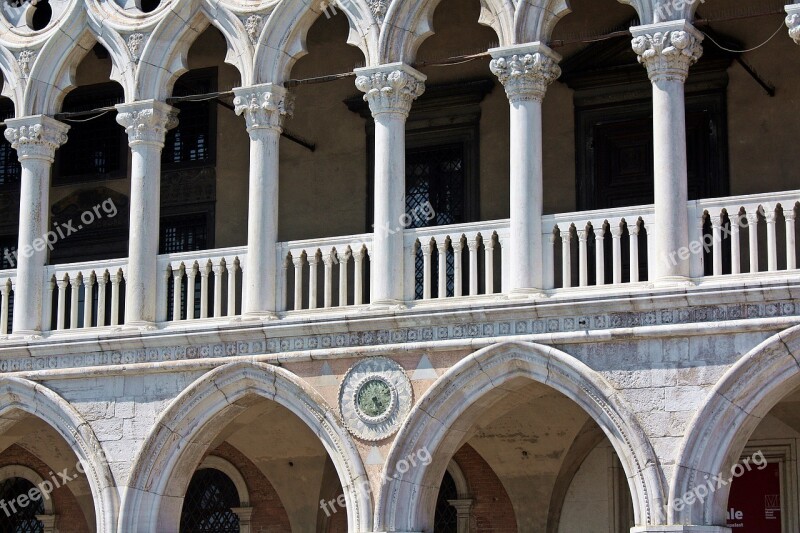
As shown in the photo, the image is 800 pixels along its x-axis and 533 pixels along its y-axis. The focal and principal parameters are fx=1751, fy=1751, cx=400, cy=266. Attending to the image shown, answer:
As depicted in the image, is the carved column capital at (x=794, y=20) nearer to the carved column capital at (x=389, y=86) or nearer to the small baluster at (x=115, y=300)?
the carved column capital at (x=389, y=86)

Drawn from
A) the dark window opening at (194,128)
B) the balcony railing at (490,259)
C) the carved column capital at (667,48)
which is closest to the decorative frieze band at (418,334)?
the balcony railing at (490,259)

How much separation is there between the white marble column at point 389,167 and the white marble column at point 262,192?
3.09 ft

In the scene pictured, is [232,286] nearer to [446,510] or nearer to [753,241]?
[446,510]

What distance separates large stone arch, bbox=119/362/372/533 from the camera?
1509 cm

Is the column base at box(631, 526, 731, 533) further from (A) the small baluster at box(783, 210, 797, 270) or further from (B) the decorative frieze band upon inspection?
(A) the small baluster at box(783, 210, 797, 270)

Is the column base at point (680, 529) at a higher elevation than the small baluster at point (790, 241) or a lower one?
lower

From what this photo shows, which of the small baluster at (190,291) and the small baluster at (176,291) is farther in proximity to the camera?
the small baluster at (176,291)

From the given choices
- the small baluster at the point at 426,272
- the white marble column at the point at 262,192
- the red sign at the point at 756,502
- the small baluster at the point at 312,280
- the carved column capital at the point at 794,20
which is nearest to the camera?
the carved column capital at the point at 794,20

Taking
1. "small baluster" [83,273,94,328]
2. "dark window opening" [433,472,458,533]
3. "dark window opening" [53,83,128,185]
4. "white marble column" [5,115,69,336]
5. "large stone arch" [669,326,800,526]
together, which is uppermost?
"dark window opening" [53,83,128,185]

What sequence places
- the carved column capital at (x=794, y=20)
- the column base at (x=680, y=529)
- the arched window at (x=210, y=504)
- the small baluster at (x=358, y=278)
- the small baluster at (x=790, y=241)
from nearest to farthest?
the column base at (x=680, y=529), the small baluster at (x=790, y=241), the carved column capital at (x=794, y=20), the small baluster at (x=358, y=278), the arched window at (x=210, y=504)

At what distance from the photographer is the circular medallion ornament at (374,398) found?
14.5 m

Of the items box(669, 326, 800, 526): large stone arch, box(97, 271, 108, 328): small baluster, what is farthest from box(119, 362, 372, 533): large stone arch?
box(669, 326, 800, 526): large stone arch

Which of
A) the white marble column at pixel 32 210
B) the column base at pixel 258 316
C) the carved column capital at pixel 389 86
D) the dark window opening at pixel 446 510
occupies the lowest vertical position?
the dark window opening at pixel 446 510

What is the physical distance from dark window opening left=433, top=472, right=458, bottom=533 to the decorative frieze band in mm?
3309
